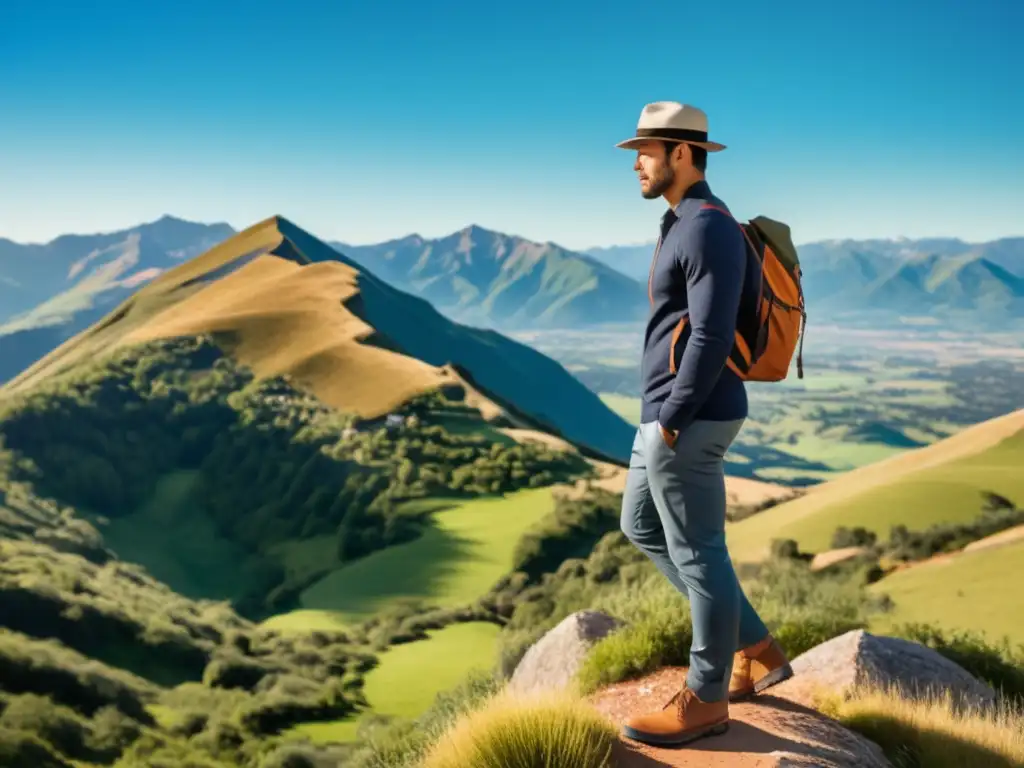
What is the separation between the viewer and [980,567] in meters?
12.9

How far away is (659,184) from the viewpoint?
13.4ft

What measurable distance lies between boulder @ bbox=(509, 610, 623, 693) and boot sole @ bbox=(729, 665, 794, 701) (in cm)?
185

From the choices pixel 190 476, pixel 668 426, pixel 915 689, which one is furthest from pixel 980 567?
pixel 190 476

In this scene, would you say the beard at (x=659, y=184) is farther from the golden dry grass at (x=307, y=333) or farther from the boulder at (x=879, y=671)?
the golden dry grass at (x=307, y=333)

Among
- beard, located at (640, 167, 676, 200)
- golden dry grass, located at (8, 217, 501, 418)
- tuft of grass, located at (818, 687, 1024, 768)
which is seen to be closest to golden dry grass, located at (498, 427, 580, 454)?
golden dry grass, located at (8, 217, 501, 418)

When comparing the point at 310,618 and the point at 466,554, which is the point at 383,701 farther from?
the point at 466,554

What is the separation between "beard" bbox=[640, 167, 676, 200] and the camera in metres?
4.05

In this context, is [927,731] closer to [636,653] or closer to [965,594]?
[636,653]

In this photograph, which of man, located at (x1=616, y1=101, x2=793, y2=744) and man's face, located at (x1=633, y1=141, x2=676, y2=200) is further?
man's face, located at (x1=633, y1=141, x2=676, y2=200)

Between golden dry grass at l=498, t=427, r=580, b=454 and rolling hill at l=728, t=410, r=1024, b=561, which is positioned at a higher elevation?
rolling hill at l=728, t=410, r=1024, b=561

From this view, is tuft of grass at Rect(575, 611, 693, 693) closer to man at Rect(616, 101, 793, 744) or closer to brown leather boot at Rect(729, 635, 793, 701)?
brown leather boot at Rect(729, 635, 793, 701)

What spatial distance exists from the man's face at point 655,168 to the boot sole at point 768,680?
9.18 ft

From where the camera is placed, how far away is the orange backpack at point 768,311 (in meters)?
3.97

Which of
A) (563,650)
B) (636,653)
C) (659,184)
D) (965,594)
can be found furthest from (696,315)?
(965,594)
